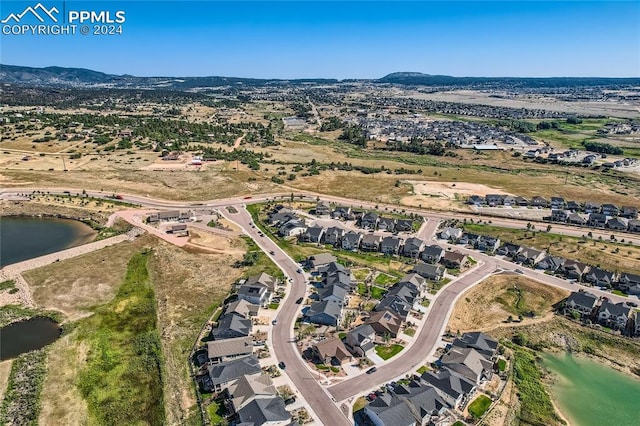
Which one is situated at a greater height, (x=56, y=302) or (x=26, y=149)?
(x=26, y=149)

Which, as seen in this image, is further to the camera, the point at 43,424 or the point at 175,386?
the point at 175,386

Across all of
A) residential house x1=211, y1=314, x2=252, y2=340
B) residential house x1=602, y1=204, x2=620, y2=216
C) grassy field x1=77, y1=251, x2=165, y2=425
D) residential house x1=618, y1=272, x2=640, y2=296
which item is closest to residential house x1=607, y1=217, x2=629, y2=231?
residential house x1=602, y1=204, x2=620, y2=216

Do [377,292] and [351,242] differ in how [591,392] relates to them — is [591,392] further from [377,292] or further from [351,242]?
[351,242]

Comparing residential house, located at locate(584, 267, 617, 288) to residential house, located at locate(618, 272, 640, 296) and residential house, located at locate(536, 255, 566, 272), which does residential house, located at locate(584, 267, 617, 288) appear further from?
residential house, located at locate(536, 255, 566, 272)

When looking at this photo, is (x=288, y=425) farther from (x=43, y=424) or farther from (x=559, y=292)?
(x=559, y=292)

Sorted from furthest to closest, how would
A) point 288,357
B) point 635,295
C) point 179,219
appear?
point 179,219 < point 635,295 < point 288,357

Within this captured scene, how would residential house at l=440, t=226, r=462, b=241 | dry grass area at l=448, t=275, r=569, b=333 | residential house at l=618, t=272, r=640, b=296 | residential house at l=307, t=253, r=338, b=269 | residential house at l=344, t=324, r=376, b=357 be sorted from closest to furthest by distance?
residential house at l=344, t=324, r=376, b=357 → dry grass area at l=448, t=275, r=569, b=333 → residential house at l=618, t=272, r=640, b=296 → residential house at l=307, t=253, r=338, b=269 → residential house at l=440, t=226, r=462, b=241

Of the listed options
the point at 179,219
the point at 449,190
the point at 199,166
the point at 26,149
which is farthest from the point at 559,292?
the point at 26,149
